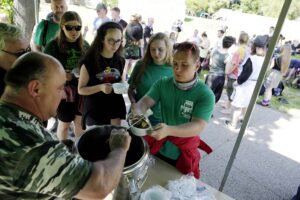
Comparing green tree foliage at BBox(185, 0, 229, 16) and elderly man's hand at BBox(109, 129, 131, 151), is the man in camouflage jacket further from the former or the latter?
green tree foliage at BBox(185, 0, 229, 16)

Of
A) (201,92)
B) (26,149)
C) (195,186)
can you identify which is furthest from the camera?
(201,92)

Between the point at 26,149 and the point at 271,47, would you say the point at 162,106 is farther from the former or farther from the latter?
the point at 26,149

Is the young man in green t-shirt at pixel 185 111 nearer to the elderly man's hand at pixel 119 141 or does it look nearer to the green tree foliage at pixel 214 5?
the elderly man's hand at pixel 119 141

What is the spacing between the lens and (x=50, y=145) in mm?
799

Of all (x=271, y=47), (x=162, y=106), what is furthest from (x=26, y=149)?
(x=271, y=47)

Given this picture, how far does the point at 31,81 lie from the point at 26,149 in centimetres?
25

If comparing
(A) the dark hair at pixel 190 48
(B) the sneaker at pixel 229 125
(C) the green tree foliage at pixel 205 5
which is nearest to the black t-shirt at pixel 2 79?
(A) the dark hair at pixel 190 48

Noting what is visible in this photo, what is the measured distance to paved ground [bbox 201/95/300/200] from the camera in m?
2.92

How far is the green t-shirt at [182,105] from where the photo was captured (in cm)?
151

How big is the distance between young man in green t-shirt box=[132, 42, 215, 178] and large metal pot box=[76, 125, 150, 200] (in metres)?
0.31

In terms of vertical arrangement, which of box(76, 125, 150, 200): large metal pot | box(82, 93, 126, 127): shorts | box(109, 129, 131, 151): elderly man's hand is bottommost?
box(82, 93, 126, 127): shorts

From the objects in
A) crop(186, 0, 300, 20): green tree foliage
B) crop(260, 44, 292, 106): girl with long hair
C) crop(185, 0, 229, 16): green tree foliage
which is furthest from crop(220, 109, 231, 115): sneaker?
crop(185, 0, 229, 16): green tree foliage

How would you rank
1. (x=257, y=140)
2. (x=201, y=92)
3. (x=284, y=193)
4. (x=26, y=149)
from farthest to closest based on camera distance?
(x=257, y=140), (x=284, y=193), (x=201, y=92), (x=26, y=149)

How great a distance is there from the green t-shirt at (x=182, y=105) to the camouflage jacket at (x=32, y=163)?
79cm
